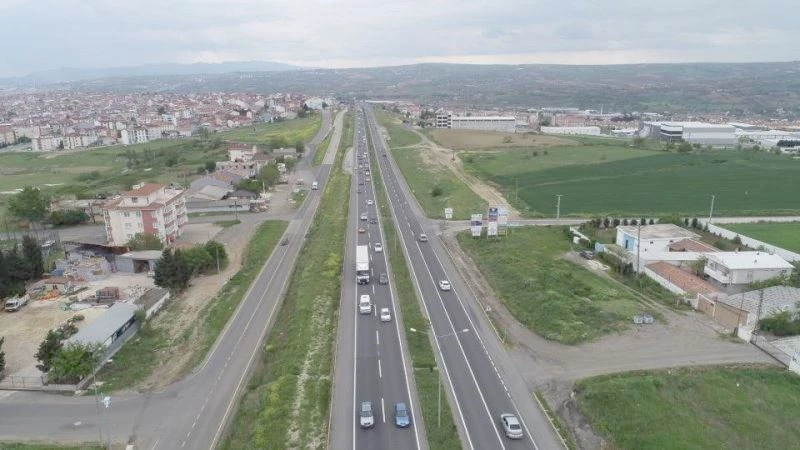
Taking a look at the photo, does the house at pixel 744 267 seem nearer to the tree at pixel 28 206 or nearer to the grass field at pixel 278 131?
the tree at pixel 28 206

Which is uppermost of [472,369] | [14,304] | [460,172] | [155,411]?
[460,172]

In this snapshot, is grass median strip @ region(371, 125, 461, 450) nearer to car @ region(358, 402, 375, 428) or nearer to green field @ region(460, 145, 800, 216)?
Answer: car @ region(358, 402, 375, 428)

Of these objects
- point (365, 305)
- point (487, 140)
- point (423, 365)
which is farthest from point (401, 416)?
point (487, 140)

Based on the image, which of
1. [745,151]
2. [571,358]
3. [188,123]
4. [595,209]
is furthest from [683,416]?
[188,123]

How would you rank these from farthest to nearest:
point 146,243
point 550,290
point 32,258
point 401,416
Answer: point 146,243 → point 32,258 → point 550,290 → point 401,416

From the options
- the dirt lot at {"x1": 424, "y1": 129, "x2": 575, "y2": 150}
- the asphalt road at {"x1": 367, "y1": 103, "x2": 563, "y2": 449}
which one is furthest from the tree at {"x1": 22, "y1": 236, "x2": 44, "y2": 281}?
the dirt lot at {"x1": 424, "y1": 129, "x2": 575, "y2": 150}

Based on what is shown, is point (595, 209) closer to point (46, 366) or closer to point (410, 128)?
point (46, 366)

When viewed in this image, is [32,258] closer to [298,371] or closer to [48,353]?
[48,353]
